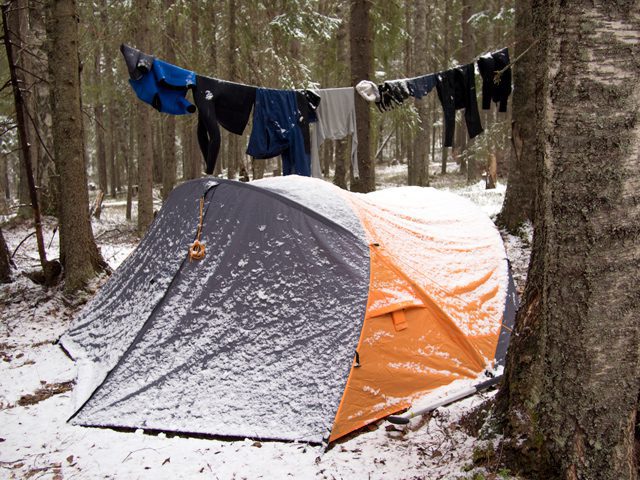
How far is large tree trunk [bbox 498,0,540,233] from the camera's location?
7434 mm

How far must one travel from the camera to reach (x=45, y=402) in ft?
13.6

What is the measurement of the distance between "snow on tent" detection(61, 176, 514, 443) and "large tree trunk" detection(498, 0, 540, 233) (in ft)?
10.4

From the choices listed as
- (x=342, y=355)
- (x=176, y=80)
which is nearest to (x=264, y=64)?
(x=176, y=80)

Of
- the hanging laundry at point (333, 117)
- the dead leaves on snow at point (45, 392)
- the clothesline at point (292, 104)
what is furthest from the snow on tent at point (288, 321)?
the hanging laundry at point (333, 117)

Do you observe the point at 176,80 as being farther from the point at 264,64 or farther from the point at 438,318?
the point at 264,64

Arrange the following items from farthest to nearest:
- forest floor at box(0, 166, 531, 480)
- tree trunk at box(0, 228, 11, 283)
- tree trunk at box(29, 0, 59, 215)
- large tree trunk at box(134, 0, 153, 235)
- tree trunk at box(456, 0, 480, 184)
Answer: tree trunk at box(456, 0, 480, 184)
large tree trunk at box(134, 0, 153, 235)
tree trunk at box(29, 0, 59, 215)
tree trunk at box(0, 228, 11, 283)
forest floor at box(0, 166, 531, 480)

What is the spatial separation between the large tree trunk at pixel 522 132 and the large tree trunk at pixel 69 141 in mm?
5697

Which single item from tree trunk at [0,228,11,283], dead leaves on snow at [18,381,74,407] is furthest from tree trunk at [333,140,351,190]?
dead leaves on snow at [18,381,74,407]

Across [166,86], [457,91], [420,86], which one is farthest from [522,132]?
[166,86]

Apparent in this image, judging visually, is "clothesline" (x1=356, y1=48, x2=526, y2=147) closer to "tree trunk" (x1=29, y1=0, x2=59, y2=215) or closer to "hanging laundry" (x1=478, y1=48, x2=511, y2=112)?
"hanging laundry" (x1=478, y1=48, x2=511, y2=112)

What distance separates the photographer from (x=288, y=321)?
3.99 metres

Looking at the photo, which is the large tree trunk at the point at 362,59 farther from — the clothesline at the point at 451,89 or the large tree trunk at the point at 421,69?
the large tree trunk at the point at 421,69

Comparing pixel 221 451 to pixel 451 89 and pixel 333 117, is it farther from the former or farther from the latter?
pixel 451 89

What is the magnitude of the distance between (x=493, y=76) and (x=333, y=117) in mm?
2244
